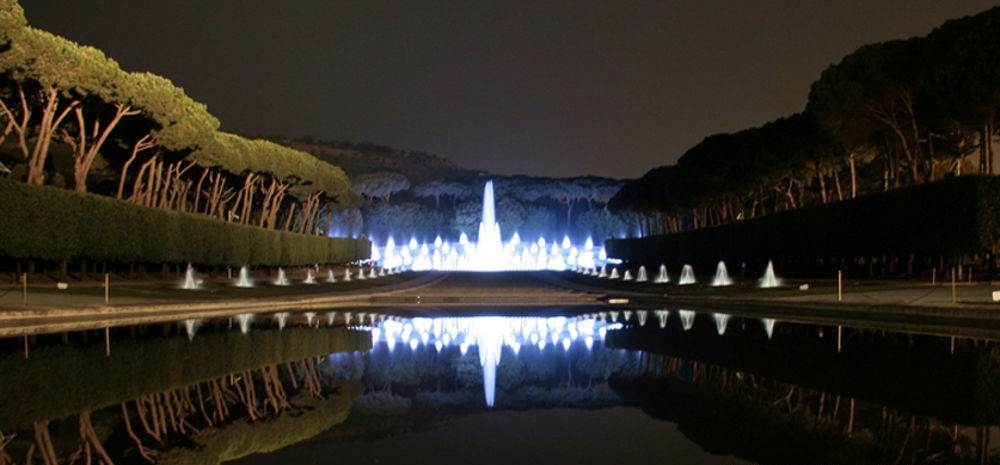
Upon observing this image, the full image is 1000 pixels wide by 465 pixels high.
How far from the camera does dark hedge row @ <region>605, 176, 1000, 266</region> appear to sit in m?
26.0

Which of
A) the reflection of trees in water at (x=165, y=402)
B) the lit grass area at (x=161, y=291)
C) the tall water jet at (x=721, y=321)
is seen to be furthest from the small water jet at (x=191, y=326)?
the tall water jet at (x=721, y=321)

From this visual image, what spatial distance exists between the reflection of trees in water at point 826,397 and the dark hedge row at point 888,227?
44.0ft

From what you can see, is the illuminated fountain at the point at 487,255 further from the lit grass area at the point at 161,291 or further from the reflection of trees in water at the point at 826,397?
the reflection of trees in water at the point at 826,397

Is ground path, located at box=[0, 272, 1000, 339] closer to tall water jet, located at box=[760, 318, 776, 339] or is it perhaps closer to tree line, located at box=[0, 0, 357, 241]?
tall water jet, located at box=[760, 318, 776, 339]

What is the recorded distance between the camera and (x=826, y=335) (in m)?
16.4

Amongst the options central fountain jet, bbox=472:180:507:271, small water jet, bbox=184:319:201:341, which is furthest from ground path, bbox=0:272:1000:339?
central fountain jet, bbox=472:180:507:271

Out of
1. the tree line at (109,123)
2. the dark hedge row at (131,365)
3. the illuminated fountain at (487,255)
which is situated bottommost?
the dark hedge row at (131,365)

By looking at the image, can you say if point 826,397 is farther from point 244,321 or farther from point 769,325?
point 244,321

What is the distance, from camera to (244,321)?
69.9 feet

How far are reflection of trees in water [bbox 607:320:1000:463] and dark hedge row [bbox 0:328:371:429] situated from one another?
533 centimetres

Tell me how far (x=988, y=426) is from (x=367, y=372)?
23.1 ft

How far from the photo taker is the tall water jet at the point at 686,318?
19.5 meters

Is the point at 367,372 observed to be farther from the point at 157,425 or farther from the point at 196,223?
the point at 196,223

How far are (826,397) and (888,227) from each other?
2375 centimetres
